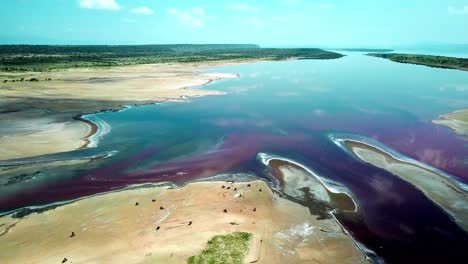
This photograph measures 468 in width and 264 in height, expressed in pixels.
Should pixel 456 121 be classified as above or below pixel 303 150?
above

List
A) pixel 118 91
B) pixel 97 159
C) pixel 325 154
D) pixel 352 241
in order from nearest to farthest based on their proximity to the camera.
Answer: pixel 352 241 → pixel 97 159 → pixel 325 154 → pixel 118 91

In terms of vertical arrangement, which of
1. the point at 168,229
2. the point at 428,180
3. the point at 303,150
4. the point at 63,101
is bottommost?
the point at 168,229

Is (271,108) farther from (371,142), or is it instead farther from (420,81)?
(420,81)

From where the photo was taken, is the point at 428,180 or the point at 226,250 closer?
the point at 226,250

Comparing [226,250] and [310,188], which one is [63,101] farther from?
[226,250]

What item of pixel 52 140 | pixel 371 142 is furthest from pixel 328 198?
pixel 52 140

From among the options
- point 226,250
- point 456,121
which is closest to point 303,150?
point 226,250
